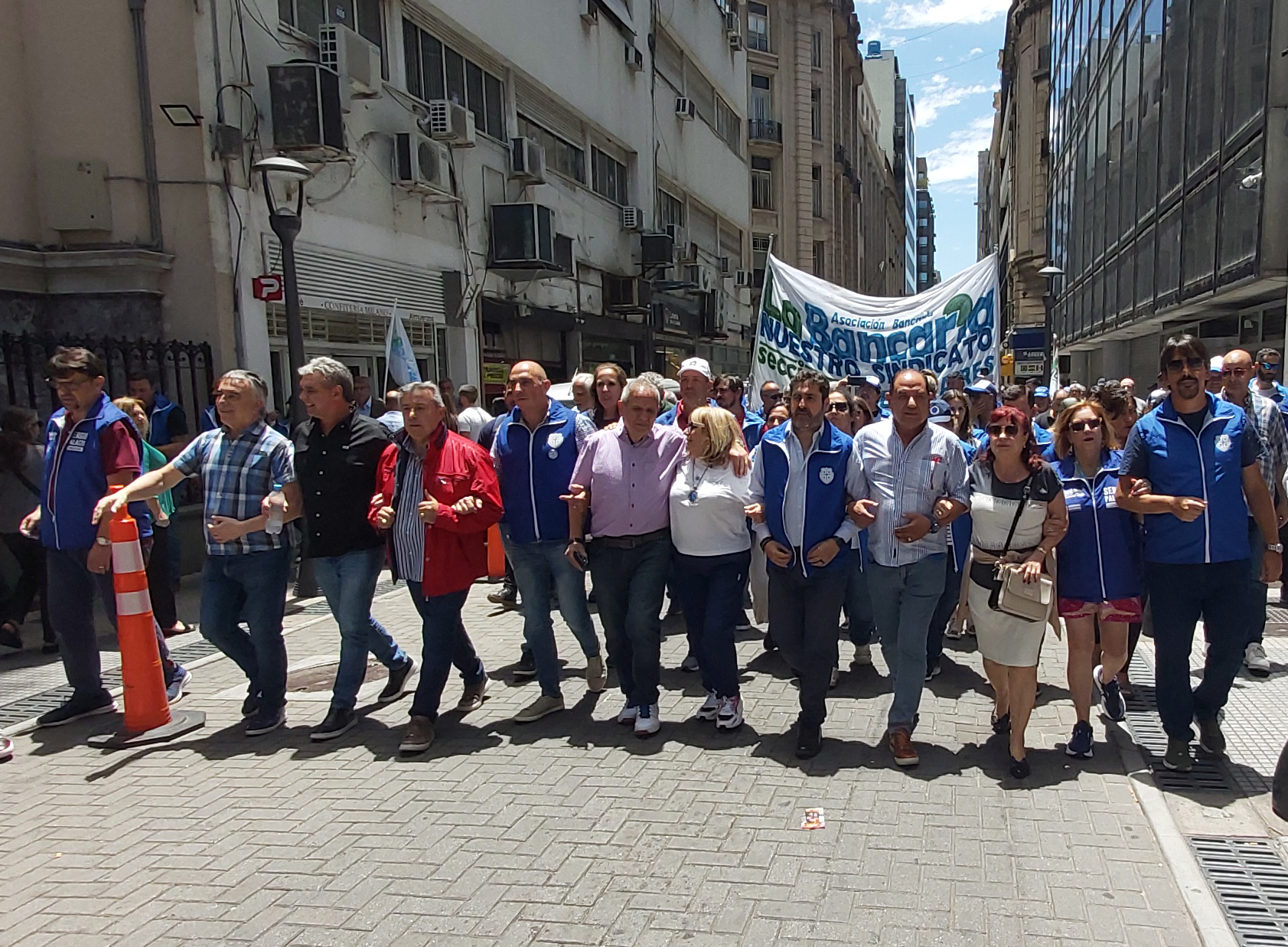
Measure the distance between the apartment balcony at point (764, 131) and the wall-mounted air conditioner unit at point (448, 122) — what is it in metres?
30.2

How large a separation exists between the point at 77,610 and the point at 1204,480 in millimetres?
6137

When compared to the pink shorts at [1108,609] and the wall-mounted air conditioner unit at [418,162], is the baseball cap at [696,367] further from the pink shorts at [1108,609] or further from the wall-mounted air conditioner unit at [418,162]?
the wall-mounted air conditioner unit at [418,162]

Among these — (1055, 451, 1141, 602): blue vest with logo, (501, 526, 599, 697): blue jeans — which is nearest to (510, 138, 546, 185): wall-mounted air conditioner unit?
(501, 526, 599, 697): blue jeans

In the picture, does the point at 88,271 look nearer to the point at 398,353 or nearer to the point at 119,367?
the point at 119,367

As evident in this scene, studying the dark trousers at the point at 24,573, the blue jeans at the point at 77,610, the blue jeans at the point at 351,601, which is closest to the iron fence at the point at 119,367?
the dark trousers at the point at 24,573

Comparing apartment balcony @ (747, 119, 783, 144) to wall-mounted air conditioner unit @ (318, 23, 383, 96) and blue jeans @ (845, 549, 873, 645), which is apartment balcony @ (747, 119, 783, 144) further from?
blue jeans @ (845, 549, 873, 645)

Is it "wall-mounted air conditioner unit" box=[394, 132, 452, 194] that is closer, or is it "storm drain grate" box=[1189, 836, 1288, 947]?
"storm drain grate" box=[1189, 836, 1288, 947]

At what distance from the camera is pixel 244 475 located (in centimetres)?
510

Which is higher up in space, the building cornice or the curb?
the building cornice

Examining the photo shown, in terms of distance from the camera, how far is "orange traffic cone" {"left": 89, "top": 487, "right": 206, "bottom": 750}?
529 centimetres

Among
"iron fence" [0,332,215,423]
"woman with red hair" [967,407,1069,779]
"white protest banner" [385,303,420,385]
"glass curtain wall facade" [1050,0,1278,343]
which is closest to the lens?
"woman with red hair" [967,407,1069,779]

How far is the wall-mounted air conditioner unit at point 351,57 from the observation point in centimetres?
1167

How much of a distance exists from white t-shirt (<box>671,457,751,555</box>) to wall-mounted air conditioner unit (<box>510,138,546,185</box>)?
13006 millimetres

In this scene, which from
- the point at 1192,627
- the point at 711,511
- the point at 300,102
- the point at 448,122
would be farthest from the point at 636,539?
the point at 448,122
